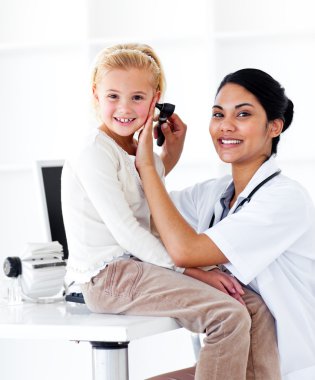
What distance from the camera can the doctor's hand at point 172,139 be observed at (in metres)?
2.79

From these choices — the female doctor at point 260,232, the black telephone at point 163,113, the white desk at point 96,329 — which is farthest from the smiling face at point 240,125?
the white desk at point 96,329

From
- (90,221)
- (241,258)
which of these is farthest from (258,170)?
(90,221)

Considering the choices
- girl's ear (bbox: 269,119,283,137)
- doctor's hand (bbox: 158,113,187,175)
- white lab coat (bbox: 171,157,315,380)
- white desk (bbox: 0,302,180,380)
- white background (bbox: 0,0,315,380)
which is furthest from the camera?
white background (bbox: 0,0,315,380)

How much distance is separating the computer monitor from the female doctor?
64 centimetres

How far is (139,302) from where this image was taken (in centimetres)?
218

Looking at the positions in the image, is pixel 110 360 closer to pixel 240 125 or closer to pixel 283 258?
pixel 283 258

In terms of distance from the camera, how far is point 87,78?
14.3 feet

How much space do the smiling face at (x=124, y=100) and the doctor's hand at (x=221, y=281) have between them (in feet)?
1.44

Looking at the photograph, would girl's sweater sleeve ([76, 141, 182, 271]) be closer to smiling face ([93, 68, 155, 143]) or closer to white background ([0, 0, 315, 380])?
smiling face ([93, 68, 155, 143])

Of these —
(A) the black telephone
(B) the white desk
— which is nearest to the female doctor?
(A) the black telephone

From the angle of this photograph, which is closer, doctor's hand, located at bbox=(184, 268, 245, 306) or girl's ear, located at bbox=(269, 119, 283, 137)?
doctor's hand, located at bbox=(184, 268, 245, 306)

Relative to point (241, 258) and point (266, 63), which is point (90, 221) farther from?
point (266, 63)

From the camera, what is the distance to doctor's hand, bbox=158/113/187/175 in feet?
9.16

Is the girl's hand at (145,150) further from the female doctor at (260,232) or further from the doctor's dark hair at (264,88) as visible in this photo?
the doctor's dark hair at (264,88)
